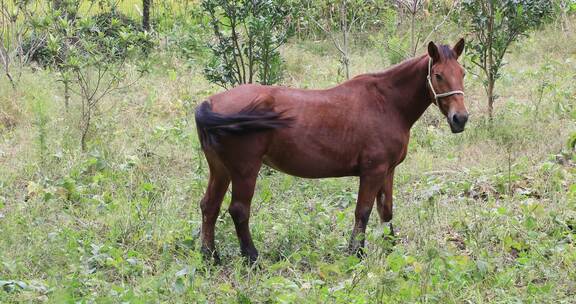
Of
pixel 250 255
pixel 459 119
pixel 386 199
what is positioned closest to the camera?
pixel 459 119

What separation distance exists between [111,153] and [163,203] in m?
1.66

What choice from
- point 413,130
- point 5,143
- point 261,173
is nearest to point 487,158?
point 413,130

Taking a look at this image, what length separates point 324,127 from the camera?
5.41 meters

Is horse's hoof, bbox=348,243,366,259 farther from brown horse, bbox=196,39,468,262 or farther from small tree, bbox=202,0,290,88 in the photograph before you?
small tree, bbox=202,0,290,88

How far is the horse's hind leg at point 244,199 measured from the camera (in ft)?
17.1

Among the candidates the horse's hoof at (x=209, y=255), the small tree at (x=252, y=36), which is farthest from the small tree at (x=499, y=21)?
the horse's hoof at (x=209, y=255)

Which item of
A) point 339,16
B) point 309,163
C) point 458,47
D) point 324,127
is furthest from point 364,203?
point 339,16

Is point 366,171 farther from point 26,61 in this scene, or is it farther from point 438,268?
point 26,61

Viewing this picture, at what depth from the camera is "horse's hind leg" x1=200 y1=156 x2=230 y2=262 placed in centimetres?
545

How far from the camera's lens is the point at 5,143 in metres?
8.04

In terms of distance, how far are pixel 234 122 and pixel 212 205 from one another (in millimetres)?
785

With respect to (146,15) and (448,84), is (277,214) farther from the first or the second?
(146,15)

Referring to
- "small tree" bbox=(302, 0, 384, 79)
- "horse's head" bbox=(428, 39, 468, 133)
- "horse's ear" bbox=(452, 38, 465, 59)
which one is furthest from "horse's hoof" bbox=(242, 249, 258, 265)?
"small tree" bbox=(302, 0, 384, 79)

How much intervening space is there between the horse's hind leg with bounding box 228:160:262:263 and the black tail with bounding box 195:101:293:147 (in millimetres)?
262
